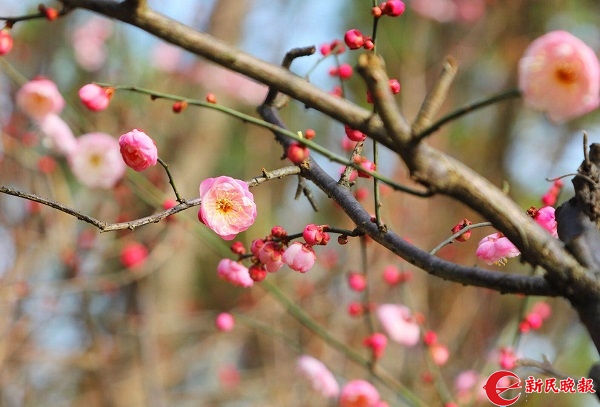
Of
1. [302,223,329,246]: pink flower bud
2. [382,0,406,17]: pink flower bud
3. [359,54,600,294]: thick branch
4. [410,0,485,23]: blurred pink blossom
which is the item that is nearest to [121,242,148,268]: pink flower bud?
[302,223,329,246]: pink flower bud

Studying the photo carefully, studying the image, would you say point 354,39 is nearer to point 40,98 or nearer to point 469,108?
point 469,108

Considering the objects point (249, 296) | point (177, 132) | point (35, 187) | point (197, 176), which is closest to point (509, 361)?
point (249, 296)

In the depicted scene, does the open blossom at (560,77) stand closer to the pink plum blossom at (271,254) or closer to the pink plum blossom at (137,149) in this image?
the pink plum blossom at (271,254)

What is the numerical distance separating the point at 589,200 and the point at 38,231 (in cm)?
262

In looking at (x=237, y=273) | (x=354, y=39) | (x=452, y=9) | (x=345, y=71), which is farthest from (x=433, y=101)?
(x=452, y=9)

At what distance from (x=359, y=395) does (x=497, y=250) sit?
33.6 inches

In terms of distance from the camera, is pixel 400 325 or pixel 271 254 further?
pixel 400 325

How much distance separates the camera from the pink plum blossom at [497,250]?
1.03 metres

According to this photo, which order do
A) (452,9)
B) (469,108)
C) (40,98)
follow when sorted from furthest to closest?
(452,9)
(40,98)
(469,108)

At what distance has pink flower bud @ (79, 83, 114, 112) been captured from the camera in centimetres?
119

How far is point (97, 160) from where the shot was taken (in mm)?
2137

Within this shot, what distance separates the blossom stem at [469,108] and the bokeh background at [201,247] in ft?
3.47

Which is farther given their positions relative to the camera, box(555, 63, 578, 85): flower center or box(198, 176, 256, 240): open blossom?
box(198, 176, 256, 240): open blossom

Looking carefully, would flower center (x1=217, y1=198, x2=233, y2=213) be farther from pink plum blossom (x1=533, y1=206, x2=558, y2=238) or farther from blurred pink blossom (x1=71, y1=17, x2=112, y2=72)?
blurred pink blossom (x1=71, y1=17, x2=112, y2=72)
